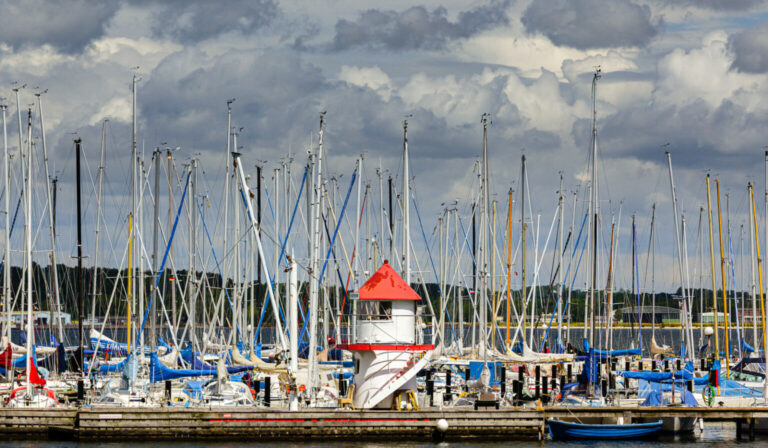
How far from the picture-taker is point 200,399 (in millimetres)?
51406

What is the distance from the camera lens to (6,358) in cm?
6222

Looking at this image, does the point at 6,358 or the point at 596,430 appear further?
the point at 6,358

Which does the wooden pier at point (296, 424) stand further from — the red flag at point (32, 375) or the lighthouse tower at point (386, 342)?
the red flag at point (32, 375)

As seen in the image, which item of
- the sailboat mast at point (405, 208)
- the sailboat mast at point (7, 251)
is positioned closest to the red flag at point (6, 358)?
the sailboat mast at point (7, 251)

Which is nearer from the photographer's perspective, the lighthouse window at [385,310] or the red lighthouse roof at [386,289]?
the red lighthouse roof at [386,289]

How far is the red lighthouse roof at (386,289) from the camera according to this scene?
1886 inches

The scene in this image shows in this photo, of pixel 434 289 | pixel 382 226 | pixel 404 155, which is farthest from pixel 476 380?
pixel 434 289

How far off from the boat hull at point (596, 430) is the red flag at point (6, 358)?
29442 mm

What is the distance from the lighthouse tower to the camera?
48000 mm

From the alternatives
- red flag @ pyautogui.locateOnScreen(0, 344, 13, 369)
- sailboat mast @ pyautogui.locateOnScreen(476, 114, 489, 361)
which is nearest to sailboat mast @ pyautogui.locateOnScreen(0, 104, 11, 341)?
red flag @ pyautogui.locateOnScreen(0, 344, 13, 369)

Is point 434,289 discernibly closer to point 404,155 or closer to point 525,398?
point 404,155

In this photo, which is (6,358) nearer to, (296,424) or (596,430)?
(296,424)

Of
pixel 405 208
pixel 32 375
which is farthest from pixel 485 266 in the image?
pixel 32 375

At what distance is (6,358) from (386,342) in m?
25.5
